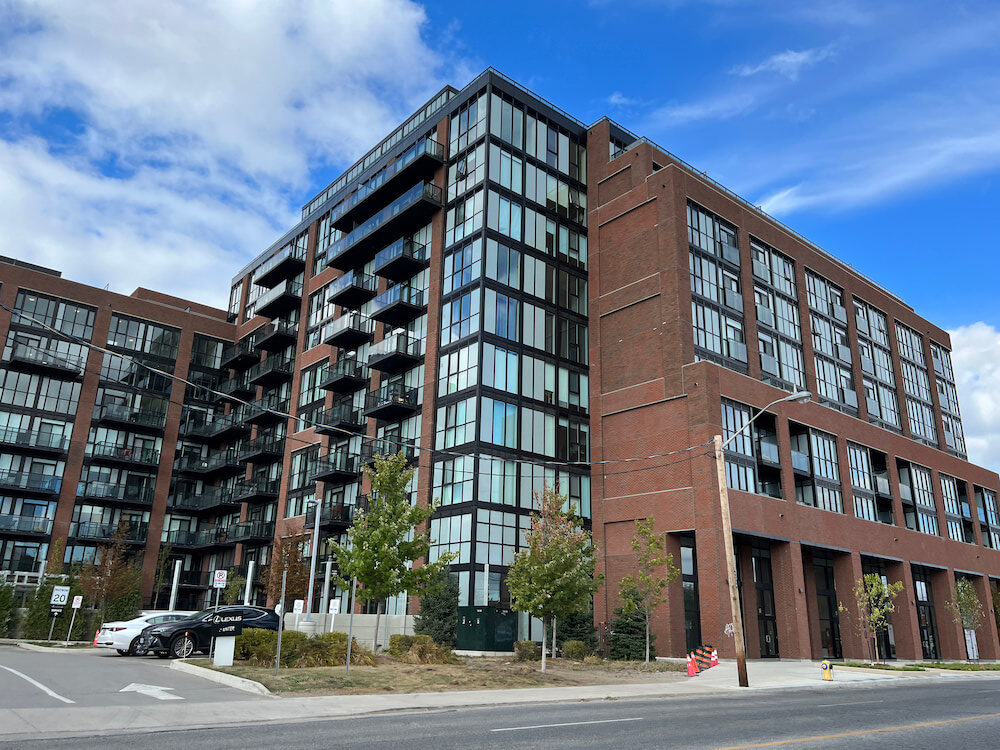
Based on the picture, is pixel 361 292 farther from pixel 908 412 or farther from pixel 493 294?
pixel 908 412

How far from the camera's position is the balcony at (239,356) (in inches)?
2525

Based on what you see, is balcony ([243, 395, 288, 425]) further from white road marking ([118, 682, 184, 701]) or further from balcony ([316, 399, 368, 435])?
white road marking ([118, 682, 184, 701])

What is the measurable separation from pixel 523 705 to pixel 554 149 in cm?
3933

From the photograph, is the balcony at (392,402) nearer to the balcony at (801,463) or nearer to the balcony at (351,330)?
the balcony at (351,330)

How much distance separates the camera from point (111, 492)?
2276 inches

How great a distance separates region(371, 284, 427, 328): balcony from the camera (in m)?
46.5

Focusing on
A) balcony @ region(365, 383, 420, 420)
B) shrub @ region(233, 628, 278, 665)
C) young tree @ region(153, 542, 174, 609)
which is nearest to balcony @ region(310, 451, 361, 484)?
balcony @ region(365, 383, 420, 420)

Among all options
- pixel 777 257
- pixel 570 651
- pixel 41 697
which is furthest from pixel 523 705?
pixel 777 257

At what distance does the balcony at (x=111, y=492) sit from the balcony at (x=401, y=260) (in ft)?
90.3

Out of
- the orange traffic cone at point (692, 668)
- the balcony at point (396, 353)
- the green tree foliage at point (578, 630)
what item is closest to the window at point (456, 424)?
the balcony at point (396, 353)

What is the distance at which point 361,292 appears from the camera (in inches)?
2046

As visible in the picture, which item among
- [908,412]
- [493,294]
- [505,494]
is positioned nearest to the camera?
[505,494]

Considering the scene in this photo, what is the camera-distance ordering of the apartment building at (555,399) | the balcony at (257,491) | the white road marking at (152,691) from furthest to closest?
the balcony at (257,491), the apartment building at (555,399), the white road marking at (152,691)

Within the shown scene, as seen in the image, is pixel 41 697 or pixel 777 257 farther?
pixel 777 257
